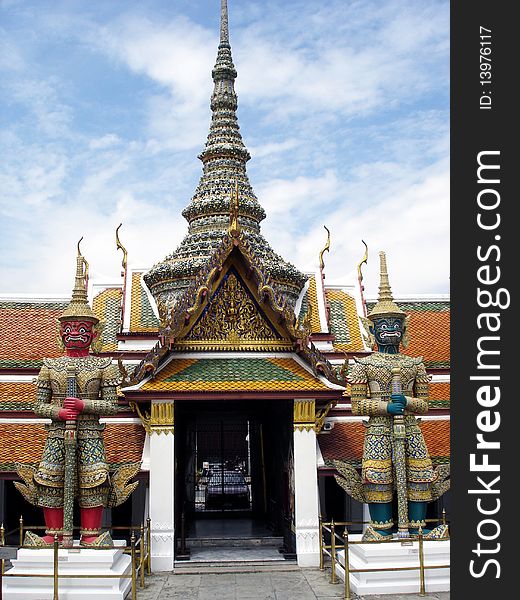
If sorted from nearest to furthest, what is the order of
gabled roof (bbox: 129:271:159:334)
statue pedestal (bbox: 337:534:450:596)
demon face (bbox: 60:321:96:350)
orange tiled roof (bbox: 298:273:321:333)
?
1. statue pedestal (bbox: 337:534:450:596)
2. demon face (bbox: 60:321:96:350)
3. gabled roof (bbox: 129:271:159:334)
4. orange tiled roof (bbox: 298:273:321:333)

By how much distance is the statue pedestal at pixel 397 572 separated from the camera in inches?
367

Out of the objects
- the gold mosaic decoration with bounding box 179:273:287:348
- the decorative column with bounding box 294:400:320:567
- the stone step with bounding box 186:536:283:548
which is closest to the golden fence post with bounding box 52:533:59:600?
the stone step with bounding box 186:536:283:548

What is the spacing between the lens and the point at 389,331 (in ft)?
35.1

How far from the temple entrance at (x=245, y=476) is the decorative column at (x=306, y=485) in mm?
464

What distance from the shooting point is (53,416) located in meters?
9.67

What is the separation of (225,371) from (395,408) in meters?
3.05

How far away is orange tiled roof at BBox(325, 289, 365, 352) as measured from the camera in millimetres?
14406

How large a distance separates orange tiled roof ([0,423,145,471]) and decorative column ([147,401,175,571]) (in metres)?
0.67

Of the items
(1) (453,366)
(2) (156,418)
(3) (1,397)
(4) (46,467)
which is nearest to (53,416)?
(4) (46,467)

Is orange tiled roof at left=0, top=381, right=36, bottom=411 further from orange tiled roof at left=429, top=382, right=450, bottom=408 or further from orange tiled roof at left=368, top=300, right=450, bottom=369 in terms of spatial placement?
orange tiled roof at left=429, top=382, right=450, bottom=408

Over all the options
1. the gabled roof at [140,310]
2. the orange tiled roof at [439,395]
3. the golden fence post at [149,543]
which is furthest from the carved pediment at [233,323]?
the orange tiled roof at [439,395]

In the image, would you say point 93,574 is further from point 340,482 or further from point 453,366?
point 453,366

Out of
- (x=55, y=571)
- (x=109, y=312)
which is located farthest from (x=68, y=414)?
(x=109, y=312)

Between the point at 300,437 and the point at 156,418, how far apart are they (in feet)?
8.09
